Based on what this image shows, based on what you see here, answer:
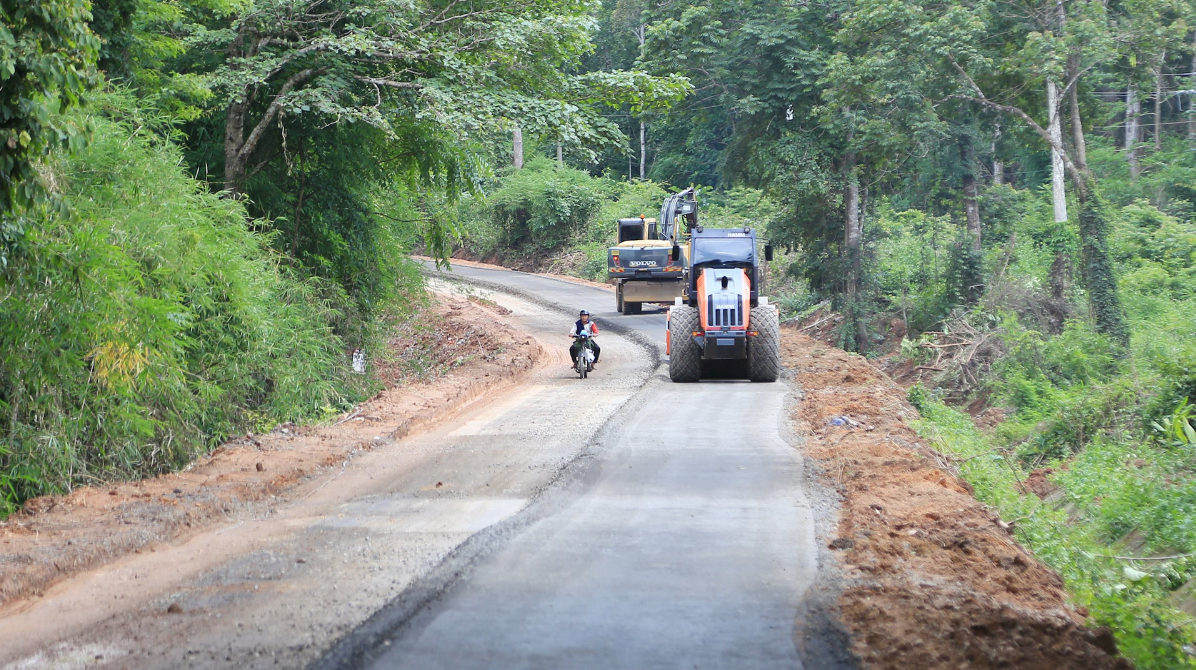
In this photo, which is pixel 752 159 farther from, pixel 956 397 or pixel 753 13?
pixel 956 397

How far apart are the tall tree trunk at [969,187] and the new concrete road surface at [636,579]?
27540mm

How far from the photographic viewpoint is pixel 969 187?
38.5m

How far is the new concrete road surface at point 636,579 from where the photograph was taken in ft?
19.4

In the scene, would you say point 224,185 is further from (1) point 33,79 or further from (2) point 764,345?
(1) point 33,79

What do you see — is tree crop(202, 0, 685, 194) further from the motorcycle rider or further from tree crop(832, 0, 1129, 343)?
tree crop(832, 0, 1129, 343)

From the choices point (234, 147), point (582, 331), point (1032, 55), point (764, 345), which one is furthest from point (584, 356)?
point (1032, 55)

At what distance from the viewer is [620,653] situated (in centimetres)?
590

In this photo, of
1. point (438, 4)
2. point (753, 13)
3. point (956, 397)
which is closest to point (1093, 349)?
point (956, 397)

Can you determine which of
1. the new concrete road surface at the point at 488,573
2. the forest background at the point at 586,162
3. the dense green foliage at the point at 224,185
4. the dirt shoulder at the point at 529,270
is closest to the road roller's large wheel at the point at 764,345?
the forest background at the point at 586,162

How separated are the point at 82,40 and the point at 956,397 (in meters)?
20.6

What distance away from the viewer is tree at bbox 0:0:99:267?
7.11 m

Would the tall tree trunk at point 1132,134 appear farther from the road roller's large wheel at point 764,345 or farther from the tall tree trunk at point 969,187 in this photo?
the road roller's large wheel at point 764,345

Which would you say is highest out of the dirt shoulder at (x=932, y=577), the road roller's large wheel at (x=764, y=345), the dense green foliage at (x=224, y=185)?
the dense green foliage at (x=224, y=185)

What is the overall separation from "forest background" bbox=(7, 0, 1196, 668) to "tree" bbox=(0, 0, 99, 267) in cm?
3
